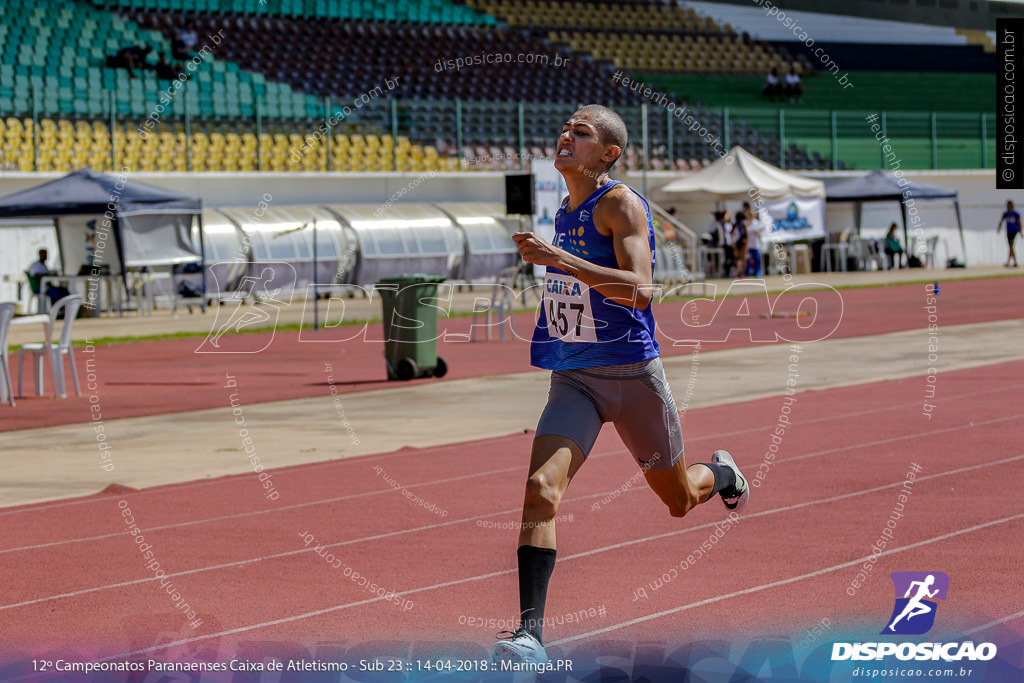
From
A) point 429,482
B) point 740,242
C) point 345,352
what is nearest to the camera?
point 429,482

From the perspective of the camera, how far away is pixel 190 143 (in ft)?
106

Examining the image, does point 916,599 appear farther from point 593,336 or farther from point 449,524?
point 449,524

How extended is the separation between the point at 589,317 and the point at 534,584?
3.30ft

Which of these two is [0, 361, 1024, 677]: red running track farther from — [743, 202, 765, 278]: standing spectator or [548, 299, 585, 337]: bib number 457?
[743, 202, 765, 278]: standing spectator

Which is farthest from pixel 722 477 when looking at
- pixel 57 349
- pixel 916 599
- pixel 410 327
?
pixel 57 349

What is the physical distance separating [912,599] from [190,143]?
2843 centimetres

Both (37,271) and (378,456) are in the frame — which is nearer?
(378,456)

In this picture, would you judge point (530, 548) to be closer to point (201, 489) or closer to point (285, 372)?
point (201, 489)

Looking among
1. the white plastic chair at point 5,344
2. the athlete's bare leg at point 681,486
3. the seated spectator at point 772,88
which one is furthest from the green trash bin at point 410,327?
the seated spectator at point 772,88

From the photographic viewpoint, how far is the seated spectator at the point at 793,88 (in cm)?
4853

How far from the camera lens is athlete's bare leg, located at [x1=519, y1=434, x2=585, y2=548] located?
5.09 m

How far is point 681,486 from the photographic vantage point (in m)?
5.80

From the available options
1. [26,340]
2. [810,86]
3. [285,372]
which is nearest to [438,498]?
[285,372]

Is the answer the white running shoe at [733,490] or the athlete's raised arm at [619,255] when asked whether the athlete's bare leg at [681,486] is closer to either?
the white running shoe at [733,490]
